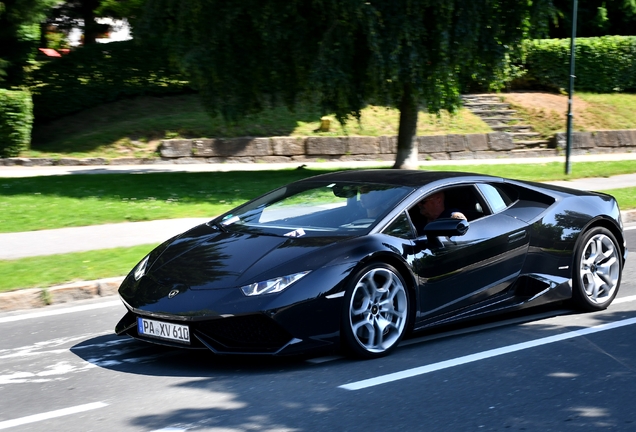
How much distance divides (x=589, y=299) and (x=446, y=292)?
172 centimetres

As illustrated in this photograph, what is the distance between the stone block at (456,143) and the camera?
25.6 meters

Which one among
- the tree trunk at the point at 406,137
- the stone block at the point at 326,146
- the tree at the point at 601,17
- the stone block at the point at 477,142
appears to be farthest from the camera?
the tree at the point at 601,17

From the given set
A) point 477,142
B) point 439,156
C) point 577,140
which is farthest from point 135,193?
point 577,140

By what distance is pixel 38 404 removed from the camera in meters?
5.23

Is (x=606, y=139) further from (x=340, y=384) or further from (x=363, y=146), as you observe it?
(x=340, y=384)

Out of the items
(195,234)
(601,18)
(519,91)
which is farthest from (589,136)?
(195,234)

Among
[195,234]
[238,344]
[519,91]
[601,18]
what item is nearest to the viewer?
[238,344]

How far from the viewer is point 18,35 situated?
2366cm

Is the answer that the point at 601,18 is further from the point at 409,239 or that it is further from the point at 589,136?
the point at 409,239

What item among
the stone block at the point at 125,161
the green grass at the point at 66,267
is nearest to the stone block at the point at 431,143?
the stone block at the point at 125,161

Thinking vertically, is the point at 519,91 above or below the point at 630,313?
above

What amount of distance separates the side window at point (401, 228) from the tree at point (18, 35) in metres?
18.1

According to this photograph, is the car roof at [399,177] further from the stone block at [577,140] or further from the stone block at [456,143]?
the stone block at [577,140]

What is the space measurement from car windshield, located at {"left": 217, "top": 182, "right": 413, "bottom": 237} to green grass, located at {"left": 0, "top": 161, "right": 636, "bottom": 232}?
20.5 ft
